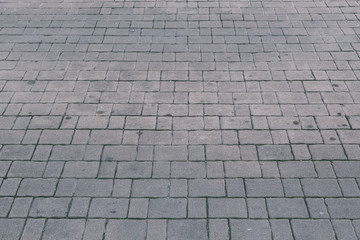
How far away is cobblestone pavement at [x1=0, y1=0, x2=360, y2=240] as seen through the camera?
12.3 ft

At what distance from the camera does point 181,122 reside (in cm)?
477

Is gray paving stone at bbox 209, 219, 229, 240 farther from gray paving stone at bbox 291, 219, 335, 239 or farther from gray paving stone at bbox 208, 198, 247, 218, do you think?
gray paving stone at bbox 291, 219, 335, 239

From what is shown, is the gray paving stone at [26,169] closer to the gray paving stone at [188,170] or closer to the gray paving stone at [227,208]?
the gray paving stone at [188,170]

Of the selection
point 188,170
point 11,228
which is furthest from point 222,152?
point 11,228

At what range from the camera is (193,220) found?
12.1ft

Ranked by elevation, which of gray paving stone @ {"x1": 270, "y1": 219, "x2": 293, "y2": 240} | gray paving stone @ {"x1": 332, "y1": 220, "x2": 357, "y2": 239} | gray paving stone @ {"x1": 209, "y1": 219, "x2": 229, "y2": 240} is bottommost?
gray paving stone @ {"x1": 332, "y1": 220, "x2": 357, "y2": 239}

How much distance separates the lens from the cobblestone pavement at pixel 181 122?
374 cm

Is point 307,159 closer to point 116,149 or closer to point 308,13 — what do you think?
point 116,149

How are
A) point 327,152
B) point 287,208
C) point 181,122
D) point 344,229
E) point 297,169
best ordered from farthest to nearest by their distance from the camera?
point 181,122, point 327,152, point 297,169, point 287,208, point 344,229

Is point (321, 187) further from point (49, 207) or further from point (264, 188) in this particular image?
point (49, 207)

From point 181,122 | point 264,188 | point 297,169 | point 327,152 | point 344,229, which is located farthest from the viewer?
point 181,122

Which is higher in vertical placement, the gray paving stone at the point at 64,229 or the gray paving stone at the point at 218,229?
the gray paving stone at the point at 64,229

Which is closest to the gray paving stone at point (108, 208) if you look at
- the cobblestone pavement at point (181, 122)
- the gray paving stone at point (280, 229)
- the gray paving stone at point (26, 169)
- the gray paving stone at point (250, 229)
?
the cobblestone pavement at point (181, 122)

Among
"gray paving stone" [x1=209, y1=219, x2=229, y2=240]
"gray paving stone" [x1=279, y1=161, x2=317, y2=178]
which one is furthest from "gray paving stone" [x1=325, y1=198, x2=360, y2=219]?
"gray paving stone" [x1=209, y1=219, x2=229, y2=240]
